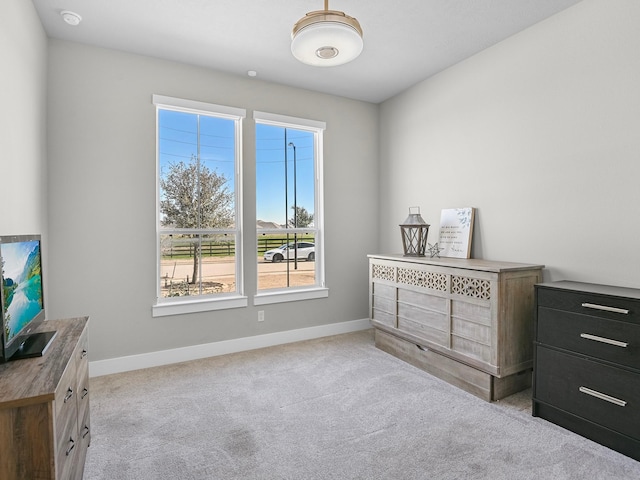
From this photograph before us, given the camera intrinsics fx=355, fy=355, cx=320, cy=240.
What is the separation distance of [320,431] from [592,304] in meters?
1.84

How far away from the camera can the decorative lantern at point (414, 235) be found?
3.64 m

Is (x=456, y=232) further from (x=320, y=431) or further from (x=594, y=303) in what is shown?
(x=320, y=431)

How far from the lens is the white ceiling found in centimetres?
261

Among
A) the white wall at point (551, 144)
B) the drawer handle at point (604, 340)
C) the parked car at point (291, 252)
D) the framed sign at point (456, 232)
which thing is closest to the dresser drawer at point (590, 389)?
the drawer handle at point (604, 340)

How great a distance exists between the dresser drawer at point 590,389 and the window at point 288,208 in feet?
8.08

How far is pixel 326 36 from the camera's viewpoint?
204 centimetres

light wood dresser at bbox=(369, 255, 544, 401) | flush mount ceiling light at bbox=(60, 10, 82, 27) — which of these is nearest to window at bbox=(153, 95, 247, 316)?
flush mount ceiling light at bbox=(60, 10, 82, 27)

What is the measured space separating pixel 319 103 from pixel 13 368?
149 inches

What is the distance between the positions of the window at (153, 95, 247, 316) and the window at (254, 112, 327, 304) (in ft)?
0.92

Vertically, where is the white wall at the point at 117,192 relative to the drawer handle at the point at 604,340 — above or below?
above

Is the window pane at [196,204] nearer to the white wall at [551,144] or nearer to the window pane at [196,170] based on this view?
the window pane at [196,170]

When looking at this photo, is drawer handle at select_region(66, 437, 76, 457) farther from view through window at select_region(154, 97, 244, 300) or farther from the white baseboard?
view through window at select_region(154, 97, 244, 300)

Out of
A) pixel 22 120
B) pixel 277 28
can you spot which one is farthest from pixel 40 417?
pixel 277 28

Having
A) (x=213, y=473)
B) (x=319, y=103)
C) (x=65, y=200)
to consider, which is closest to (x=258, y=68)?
(x=319, y=103)
